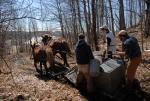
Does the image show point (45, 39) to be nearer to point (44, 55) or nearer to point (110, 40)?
point (44, 55)

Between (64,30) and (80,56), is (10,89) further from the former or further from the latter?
(64,30)

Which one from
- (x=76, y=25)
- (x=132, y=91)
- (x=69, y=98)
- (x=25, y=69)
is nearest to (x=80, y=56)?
(x=69, y=98)

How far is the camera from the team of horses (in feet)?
43.9

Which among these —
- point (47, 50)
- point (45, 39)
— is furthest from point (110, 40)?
point (45, 39)

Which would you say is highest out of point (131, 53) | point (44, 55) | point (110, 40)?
point (110, 40)

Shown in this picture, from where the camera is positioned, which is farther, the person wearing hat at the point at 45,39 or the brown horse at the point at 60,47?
the person wearing hat at the point at 45,39

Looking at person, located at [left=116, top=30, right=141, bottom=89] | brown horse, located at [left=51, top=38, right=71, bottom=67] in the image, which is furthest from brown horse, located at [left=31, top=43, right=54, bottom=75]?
person, located at [left=116, top=30, right=141, bottom=89]

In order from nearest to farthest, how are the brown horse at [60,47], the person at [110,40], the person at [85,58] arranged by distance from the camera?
the person at [85,58] < the person at [110,40] < the brown horse at [60,47]

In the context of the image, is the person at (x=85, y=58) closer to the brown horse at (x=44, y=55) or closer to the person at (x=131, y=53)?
the person at (x=131, y=53)

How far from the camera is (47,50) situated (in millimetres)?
13367

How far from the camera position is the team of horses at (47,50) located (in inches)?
527

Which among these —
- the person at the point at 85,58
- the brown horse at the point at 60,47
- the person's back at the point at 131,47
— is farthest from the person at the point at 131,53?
the brown horse at the point at 60,47

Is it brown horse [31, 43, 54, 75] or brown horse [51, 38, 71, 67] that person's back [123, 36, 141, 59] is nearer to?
brown horse [31, 43, 54, 75]

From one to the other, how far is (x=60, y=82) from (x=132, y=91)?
3133 mm
